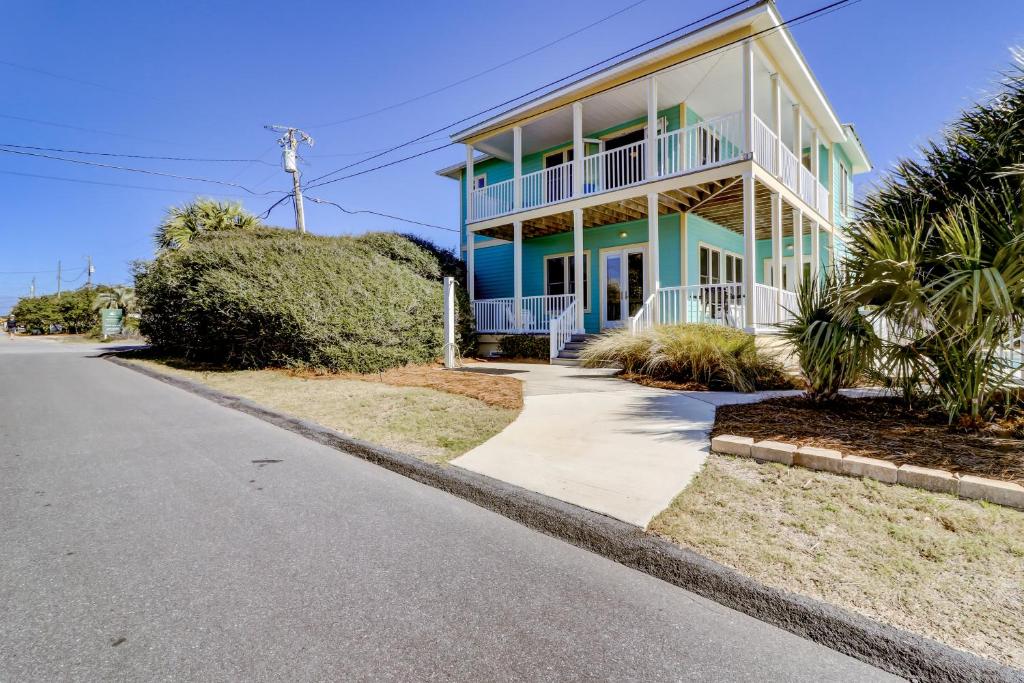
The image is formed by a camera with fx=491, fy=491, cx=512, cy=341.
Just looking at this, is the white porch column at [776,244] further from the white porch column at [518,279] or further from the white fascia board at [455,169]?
the white fascia board at [455,169]

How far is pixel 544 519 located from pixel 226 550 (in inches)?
74.5

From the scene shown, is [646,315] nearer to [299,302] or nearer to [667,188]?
[667,188]

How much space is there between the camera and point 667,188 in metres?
11.6

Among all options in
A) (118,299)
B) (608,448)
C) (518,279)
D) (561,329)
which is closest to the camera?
(608,448)

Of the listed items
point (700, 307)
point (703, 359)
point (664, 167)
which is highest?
point (664, 167)

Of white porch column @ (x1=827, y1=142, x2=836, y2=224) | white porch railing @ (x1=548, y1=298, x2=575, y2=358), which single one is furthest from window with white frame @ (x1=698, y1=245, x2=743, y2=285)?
white porch railing @ (x1=548, y1=298, x2=575, y2=358)

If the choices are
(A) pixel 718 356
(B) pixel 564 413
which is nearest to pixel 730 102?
(A) pixel 718 356

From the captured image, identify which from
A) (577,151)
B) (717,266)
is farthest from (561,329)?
(717,266)

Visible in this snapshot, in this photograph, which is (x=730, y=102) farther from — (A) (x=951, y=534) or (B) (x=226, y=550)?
(B) (x=226, y=550)

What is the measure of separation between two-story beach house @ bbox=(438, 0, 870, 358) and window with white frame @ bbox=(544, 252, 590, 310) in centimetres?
6

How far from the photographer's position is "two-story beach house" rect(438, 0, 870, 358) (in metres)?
11.1

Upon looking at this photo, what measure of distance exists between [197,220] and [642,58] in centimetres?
1417

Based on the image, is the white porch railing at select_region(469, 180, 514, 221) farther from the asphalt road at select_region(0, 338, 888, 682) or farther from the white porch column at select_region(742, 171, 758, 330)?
the asphalt road at select_region(0, 338, 888, 682)

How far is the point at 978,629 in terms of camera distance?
1.93 meters
